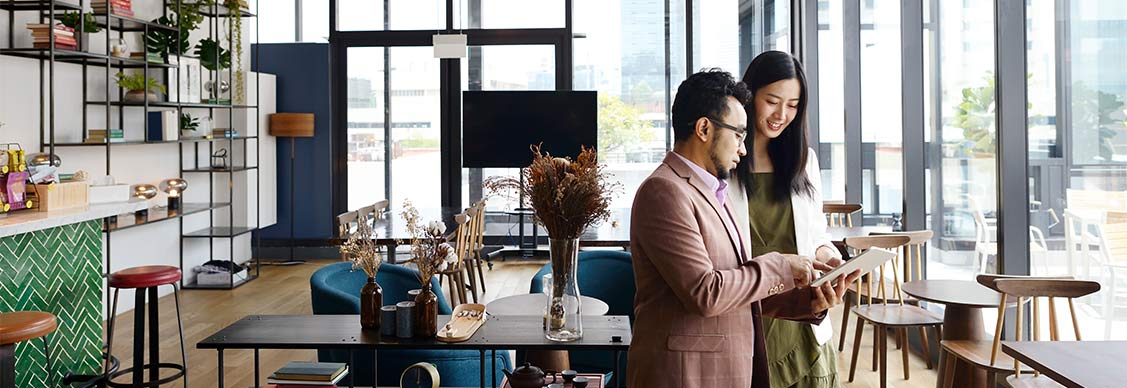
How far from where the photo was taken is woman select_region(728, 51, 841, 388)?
2.77 metres

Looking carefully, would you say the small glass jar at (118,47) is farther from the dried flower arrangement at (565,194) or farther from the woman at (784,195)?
the woman at (784,195)

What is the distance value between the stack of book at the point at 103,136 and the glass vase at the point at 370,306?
14.6ft

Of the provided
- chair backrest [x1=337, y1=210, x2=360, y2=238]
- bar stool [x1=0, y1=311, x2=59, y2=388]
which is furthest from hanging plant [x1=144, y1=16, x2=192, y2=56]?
bar stool [x1=0, y1=311, x2=59, y2=388]

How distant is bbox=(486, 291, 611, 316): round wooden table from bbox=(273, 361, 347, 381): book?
1198mm

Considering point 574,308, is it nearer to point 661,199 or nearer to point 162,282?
point 661,199

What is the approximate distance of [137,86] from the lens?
7.11 m

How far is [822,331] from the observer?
2803 mm

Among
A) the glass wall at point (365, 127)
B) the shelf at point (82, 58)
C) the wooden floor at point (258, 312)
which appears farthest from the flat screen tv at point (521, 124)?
the shelf at point (82, 58)

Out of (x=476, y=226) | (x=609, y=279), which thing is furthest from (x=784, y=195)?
(x=476, y=226)

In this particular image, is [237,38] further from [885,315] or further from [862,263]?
[862,263]

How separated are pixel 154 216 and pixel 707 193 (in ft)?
20.8

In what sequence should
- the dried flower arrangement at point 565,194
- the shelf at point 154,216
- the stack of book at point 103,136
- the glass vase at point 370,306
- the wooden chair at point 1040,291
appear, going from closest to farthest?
the dried flower arrangement at point 565,194, the glass vase at point 370,306, the wooden chair at point 1040,291, the stack of book at point 103,136, the shelf at point 154,216

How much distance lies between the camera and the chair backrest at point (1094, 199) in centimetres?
380

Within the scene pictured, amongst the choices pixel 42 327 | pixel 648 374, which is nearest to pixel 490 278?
pixel 42 327
